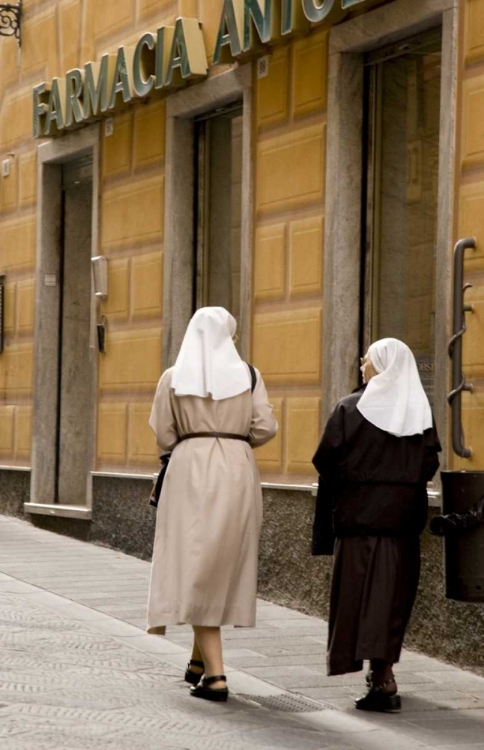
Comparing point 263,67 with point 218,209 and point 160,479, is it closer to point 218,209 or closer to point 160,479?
point 218,209

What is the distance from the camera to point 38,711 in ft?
22.5

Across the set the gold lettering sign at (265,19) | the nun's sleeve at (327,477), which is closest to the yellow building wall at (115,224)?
the gold lettering sign at (265,19)

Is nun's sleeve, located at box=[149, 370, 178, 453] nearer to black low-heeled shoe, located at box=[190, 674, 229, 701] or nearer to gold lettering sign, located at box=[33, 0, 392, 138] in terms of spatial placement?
black low-heeled shoe, located at box=[190, 674, 229, 701]

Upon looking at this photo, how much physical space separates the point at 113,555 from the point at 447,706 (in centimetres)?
553

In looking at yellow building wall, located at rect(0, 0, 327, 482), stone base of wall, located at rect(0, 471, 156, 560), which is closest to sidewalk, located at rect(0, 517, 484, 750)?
yellow building wall, located at rect(0, 0, 327, 482)

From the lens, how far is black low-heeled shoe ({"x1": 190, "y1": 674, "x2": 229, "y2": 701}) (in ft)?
24.5

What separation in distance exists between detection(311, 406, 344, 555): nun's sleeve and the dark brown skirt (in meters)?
0.17

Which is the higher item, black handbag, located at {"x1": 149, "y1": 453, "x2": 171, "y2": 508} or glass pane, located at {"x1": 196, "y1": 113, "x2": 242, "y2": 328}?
glass pane, located at {"x1": 196, "y1": 113, "x2": 242, "y2": 328}

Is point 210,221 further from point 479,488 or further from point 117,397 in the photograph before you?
point 479,488

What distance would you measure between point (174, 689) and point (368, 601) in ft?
3.36

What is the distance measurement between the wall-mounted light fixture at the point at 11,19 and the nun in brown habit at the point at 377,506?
9026mm

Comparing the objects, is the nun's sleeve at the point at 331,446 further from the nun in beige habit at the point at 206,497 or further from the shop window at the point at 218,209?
the shop window at the point at 218,209

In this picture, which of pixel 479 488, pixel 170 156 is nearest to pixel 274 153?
pixel 170 156

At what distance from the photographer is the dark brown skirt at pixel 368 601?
745cm
